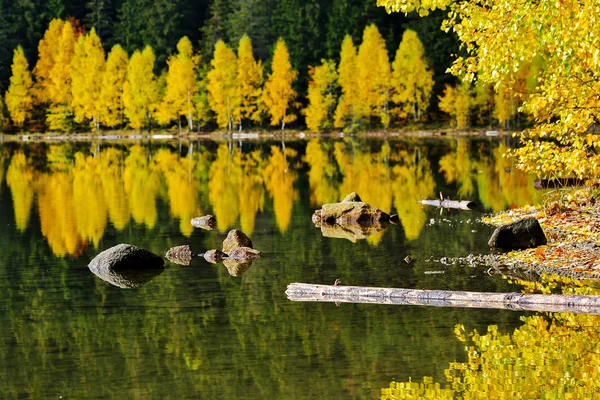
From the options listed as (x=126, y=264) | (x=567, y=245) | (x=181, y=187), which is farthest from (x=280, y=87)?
(x=567, y=245)

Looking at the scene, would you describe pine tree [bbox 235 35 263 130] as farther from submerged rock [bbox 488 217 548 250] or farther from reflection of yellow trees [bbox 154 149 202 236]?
submerged rock [bbox 488 217 548 250]

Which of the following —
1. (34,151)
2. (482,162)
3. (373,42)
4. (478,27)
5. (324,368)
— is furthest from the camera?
(373,42)

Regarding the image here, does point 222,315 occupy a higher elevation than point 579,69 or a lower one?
lower

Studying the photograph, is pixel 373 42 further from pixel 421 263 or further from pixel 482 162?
pixel 421 263

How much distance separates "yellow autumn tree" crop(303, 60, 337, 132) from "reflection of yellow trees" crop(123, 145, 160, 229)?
3081cm

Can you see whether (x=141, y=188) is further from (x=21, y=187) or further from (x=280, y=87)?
(x=280, y=87)

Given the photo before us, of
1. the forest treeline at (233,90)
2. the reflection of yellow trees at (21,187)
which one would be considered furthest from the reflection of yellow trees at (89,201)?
the forest treeline at (233,90)

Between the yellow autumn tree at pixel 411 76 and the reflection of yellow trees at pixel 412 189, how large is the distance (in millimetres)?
33486

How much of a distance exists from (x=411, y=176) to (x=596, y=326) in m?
32.5

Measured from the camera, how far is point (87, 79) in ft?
348

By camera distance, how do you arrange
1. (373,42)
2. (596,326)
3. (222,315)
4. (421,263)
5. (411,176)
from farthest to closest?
(373,42)
(411,176)
(421,263)
(222,315)
(596,326)

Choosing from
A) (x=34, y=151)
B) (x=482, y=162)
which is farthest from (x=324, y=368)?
(x=34, y=151)

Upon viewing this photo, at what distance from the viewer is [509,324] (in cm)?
1602

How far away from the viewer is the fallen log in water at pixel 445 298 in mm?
16641
